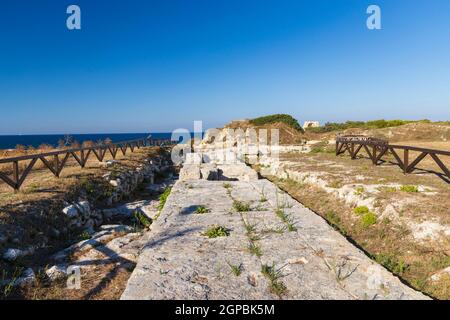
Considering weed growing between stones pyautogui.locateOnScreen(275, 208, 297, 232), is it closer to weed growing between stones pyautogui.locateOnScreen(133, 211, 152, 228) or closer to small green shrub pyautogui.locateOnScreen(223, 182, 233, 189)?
small green shrub pyautogui.locateOnScreen(223, 182, 233, 189)

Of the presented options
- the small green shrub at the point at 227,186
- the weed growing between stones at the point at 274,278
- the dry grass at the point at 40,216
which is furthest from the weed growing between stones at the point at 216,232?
the small green shrub at the point at 227,186

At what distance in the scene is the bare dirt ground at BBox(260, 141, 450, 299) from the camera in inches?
188

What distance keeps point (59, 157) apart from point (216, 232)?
17.1 meters

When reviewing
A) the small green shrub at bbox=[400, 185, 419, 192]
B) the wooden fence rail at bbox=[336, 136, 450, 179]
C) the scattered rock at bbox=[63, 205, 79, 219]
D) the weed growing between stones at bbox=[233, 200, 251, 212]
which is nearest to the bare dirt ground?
the small green shrub at bbox=[400, 185, 419, 192]

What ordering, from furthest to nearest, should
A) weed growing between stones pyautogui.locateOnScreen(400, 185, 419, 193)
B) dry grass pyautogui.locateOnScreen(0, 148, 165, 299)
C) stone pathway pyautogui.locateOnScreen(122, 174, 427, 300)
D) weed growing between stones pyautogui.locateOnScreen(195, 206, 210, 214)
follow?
weed growing between stones pyautogui.locateOnScreen(400, 185, 419, 193) < weed growing between stones pyautogui.locateOnScreen(195, 206, 210, 214) < dry grass pyautogui.locateOnScreen(0, 148, 165, 299) < stone pathway pyautogui.locateOnScreen(122, 174, 427, 300)

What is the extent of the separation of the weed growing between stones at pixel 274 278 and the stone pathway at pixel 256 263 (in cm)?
1

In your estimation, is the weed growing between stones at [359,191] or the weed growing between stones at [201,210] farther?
the weed growing between stones at [359,191]

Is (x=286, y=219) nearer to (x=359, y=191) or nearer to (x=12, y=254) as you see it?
(x=359, y=191)

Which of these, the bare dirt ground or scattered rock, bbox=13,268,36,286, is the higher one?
the bare dirt ground

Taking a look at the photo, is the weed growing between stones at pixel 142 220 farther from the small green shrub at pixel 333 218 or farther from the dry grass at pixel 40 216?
the small green shrub at pixel 333 218

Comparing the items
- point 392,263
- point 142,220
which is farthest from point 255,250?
point 142,220

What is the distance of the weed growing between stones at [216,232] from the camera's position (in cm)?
516
